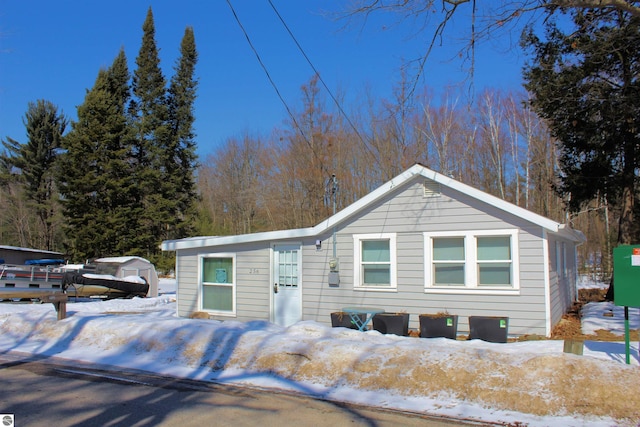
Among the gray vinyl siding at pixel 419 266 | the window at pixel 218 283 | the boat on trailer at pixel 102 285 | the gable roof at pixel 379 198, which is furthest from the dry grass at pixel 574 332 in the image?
the boat on trailer at pixel 102 285

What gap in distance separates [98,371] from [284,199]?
26120 mm

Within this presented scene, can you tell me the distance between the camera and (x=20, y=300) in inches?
777

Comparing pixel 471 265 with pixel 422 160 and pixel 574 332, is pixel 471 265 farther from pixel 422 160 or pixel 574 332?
pixel 422 160

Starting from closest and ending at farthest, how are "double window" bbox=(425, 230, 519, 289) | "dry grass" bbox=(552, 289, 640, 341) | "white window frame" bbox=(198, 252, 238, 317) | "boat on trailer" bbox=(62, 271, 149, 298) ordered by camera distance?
"dry grass" bbox=(552, 289, 640, 341) < "double window" bbox=(425, 230, 519, 289) < "white window frame" bbox=(198, 252, 238, 317) < "boat on trailer" bbox=(62, 271, 149, 298)

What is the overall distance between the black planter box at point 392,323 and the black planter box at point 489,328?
139 cm

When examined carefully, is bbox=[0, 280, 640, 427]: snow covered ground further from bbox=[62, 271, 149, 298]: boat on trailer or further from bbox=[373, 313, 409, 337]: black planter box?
bbox=[62, 271, 149, 298]: boat on trailer

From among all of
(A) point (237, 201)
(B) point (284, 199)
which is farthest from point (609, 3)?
(A) point (237, 201)

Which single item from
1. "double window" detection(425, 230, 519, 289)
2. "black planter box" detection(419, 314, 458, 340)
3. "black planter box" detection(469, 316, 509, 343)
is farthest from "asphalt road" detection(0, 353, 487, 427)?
"double window" detection(425, 230, 519, 289)

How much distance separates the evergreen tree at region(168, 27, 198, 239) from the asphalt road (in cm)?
3174

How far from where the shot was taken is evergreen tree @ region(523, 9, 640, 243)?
544 inches

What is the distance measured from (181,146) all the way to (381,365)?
3593 cm

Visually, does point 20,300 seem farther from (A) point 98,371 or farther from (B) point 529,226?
(B) point 529,226

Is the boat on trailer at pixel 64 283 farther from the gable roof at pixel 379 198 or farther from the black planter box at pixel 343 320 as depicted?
the black planter box at pixel 343 320

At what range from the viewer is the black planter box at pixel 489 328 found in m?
9.84
